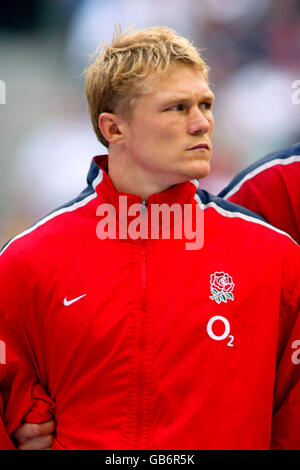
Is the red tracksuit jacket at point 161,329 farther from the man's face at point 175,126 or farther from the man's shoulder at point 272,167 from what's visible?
the man's shoulder at point 272,167

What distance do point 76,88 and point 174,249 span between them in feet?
9.05

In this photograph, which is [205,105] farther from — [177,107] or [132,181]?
[132,181]

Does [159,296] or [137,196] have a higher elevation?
[137,196]

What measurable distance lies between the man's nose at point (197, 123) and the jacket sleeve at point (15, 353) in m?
0.53

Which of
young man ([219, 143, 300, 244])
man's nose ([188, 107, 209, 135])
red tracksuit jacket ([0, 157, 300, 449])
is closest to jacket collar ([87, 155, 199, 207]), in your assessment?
red tracksuit jacket ([0, 157, 300, 449])

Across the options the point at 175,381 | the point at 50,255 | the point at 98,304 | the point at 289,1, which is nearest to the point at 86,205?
the point at 50,255

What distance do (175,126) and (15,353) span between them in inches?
26.5

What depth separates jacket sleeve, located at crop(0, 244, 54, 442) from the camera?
150 centimetres

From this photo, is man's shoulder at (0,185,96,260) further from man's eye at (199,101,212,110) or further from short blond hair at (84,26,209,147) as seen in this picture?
man's eye at (199,101,212,110)

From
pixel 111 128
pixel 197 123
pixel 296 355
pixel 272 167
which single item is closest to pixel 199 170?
pixel 197 123

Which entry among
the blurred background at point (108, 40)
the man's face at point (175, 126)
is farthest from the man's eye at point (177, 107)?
the blurred background at point (108, 40)

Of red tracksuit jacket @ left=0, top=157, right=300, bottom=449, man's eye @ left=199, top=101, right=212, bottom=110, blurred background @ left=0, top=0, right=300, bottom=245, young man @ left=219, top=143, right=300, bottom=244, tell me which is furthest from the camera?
blurred background @ left=0, top=0, right=300, bottom=245

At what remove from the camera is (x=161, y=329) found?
4.64 feet

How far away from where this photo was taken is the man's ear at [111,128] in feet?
5.08
